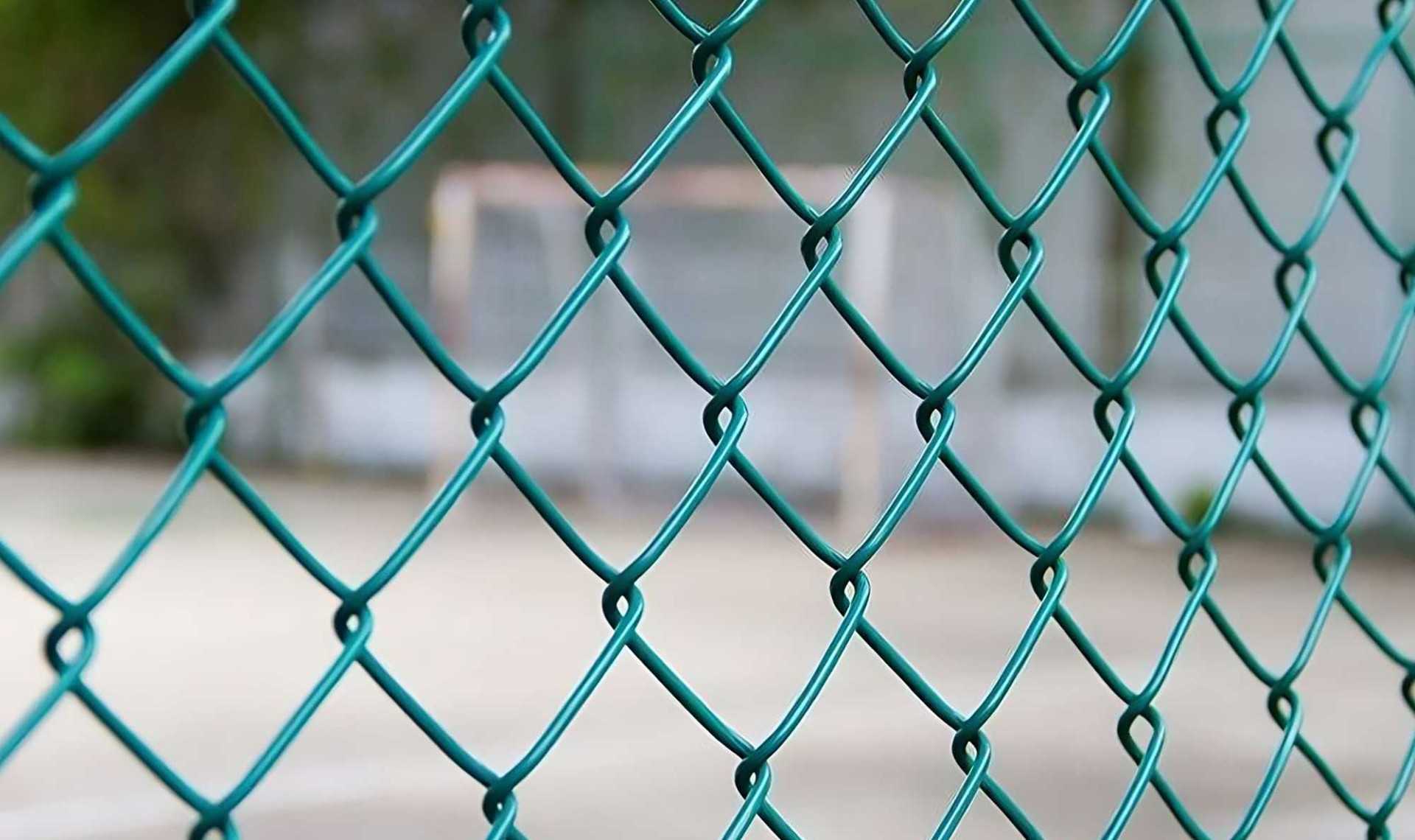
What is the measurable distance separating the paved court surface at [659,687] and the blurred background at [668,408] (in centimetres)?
2

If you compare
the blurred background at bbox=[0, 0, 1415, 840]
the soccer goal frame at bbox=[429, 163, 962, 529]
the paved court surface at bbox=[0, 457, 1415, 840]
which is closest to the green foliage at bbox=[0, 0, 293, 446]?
the blurred background at bbox=[0, 0, 1415, 840]

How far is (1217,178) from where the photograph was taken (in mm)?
1136

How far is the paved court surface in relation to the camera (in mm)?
3125

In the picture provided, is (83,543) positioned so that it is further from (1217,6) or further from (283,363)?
(1217,6)

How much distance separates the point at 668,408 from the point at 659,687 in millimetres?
4246

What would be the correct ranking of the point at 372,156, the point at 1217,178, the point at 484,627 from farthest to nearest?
the point at 372,156, the point at 484,627, the point at 1217,178

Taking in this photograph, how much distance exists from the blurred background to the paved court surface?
0.02 metres

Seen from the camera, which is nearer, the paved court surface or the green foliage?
the paved court surface

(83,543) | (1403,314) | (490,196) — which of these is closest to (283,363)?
(490,196)

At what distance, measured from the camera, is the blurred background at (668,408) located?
362cm

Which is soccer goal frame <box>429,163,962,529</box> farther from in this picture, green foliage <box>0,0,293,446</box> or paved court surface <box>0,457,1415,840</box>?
green foliage <box>0,0,293,446</box>

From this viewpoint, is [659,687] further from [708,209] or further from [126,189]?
[126,189]

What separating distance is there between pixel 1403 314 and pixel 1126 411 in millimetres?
321

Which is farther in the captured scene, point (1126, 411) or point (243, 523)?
point (243, 523)
